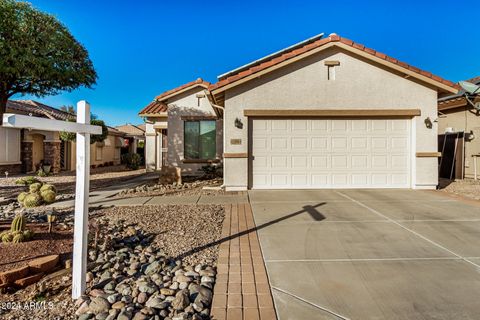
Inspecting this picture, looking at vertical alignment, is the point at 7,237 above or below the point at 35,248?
above

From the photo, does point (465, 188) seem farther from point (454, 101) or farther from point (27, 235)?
point (27, 235)

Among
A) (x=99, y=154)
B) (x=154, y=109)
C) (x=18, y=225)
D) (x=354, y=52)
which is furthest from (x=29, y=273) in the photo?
(x=99, y=154)

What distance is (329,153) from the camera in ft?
32.3

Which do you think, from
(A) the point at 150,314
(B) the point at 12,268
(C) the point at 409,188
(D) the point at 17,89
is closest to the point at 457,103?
(C) the point at 409,188

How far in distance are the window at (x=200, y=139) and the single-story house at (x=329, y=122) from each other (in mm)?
4455

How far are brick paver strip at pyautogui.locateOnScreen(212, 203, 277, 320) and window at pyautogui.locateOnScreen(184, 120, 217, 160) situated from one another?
917 centimetres

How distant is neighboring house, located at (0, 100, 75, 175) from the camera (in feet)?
51.7

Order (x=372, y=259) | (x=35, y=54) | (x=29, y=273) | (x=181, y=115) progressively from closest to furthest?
(x=29, y=273)
(x=372, y=259)
(x=35, y=54)
(x=181, y=115)

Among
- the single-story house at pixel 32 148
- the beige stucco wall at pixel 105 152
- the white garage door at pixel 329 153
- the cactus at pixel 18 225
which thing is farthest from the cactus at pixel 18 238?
the beige stucco wall at pixel 105 152

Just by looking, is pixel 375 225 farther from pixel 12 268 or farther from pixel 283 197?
pixel 12 268

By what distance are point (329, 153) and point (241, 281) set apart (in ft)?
23.8

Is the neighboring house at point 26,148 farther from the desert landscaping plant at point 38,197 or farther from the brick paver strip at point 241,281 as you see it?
the brick paver strip at point 241,281

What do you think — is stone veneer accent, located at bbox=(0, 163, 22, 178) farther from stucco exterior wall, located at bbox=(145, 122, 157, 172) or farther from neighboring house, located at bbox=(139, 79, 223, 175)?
neighboring house, located at bbox=(139, 79, 223, 175)

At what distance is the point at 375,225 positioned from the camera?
558 centimetres
